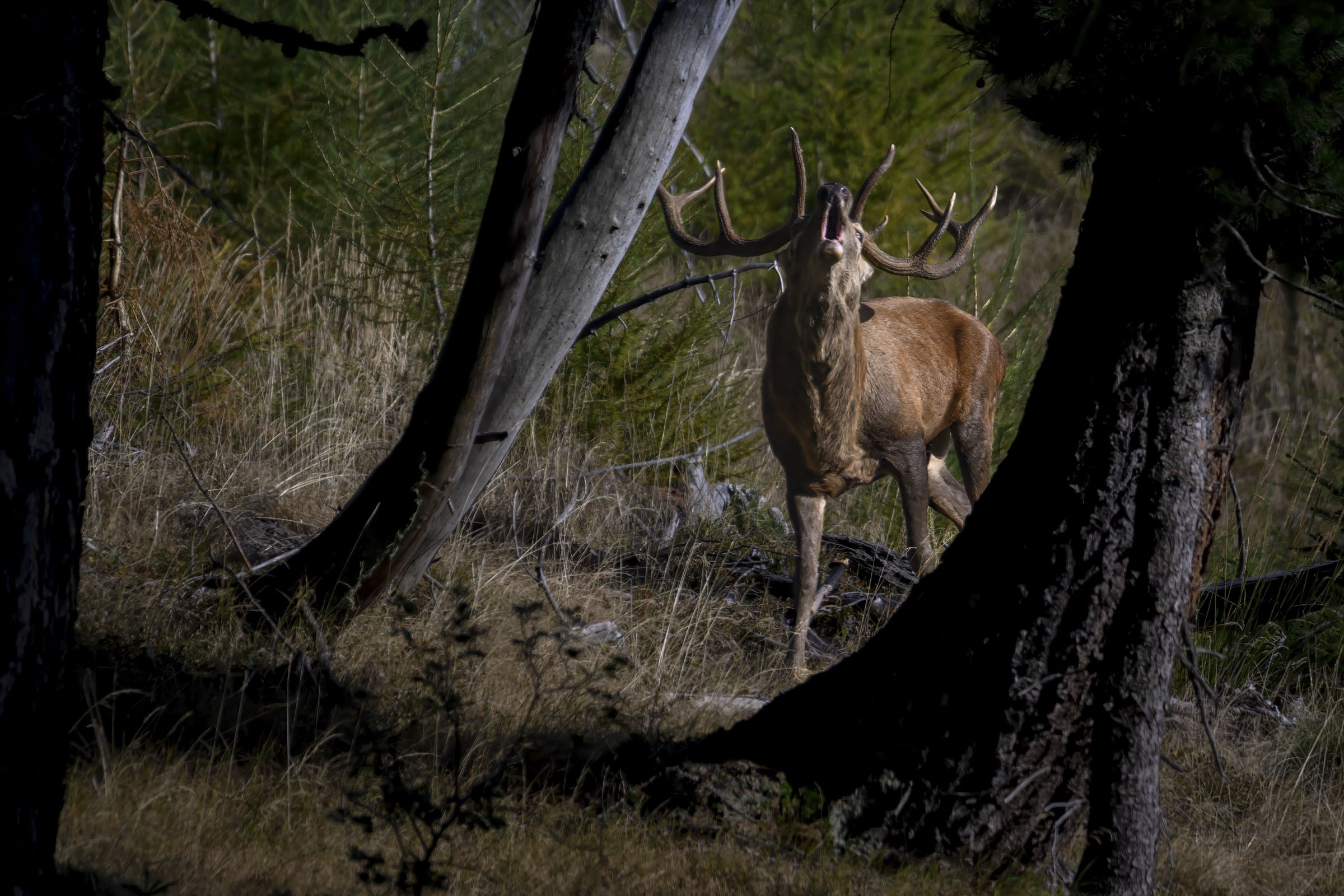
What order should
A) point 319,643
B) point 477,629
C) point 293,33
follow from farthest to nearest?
point 319,643 → point 477,629 → point 293,33

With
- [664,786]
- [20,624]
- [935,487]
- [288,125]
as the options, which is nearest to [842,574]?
[935,487]

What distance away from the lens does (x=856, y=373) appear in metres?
5.19

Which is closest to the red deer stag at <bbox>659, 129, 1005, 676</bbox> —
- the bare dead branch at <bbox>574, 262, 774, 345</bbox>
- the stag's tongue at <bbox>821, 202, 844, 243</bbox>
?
the stag's tongue at <bbox>821, 202, 844, 243</bbox>

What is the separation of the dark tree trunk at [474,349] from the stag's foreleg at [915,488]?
7.93 feet

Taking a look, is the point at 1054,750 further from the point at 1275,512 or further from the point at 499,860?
the point at 1275,512

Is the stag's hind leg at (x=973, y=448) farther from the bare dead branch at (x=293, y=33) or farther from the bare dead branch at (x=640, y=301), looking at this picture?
the bare dead branch at (x=293, y=33)

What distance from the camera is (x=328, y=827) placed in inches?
110

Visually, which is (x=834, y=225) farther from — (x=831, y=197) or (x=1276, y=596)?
(x=1276, y=596)

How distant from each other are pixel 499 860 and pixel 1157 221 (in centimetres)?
224

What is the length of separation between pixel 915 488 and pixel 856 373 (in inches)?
26.9

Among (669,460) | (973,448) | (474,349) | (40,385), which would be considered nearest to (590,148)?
(669,460)

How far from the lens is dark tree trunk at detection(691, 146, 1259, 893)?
2754mm

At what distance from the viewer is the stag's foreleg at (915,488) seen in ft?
17.8

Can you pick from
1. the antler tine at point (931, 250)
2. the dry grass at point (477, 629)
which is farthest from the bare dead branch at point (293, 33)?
the antler tine at point (931, 250)
